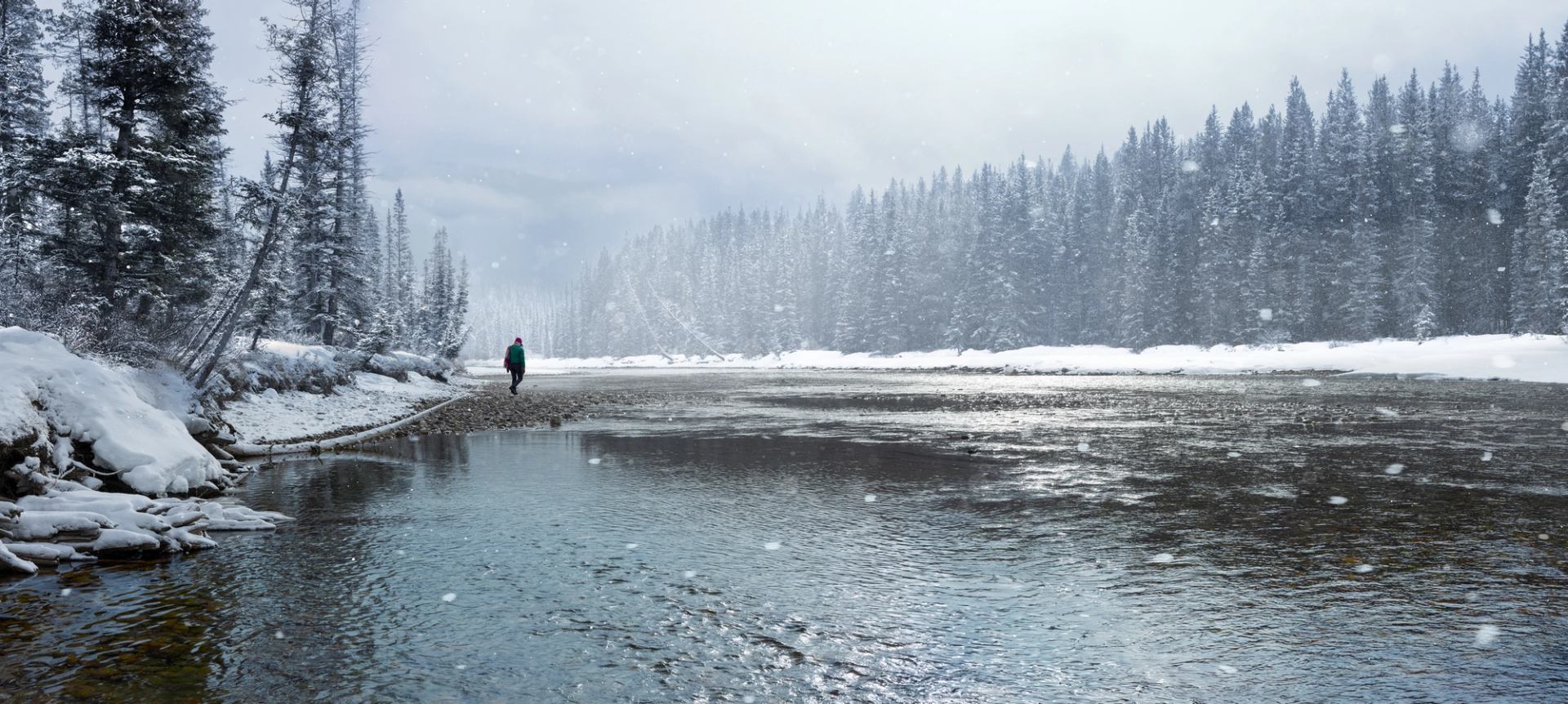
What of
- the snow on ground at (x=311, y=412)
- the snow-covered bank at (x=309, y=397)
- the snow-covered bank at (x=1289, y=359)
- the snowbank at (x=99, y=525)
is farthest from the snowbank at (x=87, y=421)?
the snow-covered bank at (x=1289, y=359)

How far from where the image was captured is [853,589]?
19.0 ft

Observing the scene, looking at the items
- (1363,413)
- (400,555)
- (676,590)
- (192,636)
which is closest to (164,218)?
(400,555)

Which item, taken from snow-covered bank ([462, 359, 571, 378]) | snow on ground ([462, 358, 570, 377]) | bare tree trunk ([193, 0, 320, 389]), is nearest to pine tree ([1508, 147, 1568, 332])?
bare tree trunk ([193, 0, 320, 389])

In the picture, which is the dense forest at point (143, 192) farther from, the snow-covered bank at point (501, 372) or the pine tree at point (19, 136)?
the snow-covered bank at point (501, 372)

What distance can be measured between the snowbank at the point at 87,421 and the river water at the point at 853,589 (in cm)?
100

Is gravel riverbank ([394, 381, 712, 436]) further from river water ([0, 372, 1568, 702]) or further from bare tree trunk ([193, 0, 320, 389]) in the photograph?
river water ([0, 372, 1568, 702])

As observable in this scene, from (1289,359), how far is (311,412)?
Answer: 175ft

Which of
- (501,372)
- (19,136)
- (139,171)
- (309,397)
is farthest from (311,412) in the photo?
(501,372)

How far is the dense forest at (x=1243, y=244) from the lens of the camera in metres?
56.9

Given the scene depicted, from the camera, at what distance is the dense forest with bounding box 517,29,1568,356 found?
56938 millimetres

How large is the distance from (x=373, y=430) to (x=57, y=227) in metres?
11.2

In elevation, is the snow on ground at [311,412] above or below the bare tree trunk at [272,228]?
below

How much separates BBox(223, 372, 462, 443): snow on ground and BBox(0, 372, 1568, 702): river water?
4.47 m

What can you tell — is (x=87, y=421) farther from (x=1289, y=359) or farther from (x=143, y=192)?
(x=1289, y=359)
